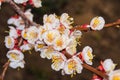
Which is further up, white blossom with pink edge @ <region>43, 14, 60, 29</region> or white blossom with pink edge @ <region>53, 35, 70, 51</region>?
white blossom with pink edge @ <region>43, 14, 60, 29</region>

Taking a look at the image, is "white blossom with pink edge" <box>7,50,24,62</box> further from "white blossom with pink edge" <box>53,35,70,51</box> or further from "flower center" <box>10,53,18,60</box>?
"white blossom with pink edge" <box>53,35,70,51</box>

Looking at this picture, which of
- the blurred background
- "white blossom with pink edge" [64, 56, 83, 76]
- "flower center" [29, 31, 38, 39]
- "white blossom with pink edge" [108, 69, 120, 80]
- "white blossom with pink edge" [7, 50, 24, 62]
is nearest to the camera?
"white blossom with pink edge" [108, 69, 120, 80]

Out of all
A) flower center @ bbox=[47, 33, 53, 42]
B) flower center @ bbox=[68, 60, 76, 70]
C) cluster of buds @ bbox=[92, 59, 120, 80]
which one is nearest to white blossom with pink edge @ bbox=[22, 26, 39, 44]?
flower center @ bbox=[47, 33, 53, 42]

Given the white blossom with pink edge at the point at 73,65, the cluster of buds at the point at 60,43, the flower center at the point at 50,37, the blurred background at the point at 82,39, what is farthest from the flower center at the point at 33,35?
the blurred background at the point at 82,39

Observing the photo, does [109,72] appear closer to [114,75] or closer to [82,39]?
[114,75]

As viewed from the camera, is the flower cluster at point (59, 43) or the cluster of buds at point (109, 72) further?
the flower cluster at point (59, 43)

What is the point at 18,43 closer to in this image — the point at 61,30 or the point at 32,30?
the point at 32,30

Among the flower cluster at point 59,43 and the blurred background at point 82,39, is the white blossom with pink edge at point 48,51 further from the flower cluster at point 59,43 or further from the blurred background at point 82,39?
the blurred background at point 82,39

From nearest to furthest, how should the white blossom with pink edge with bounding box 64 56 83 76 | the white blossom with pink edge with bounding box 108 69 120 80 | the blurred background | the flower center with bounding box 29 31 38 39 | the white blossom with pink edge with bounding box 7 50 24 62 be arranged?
the white blossom with pink edge with bounding box 108 69 120 80 → the white blossom with pink edge with bounding box 64 56 83 76 → the flower center with bounding box 29 31 38 39 → the white blossom with pink edge with bounding box 7 50 24 62 → the blurred background

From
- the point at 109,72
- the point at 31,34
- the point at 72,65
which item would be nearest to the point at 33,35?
the point at 31,34
